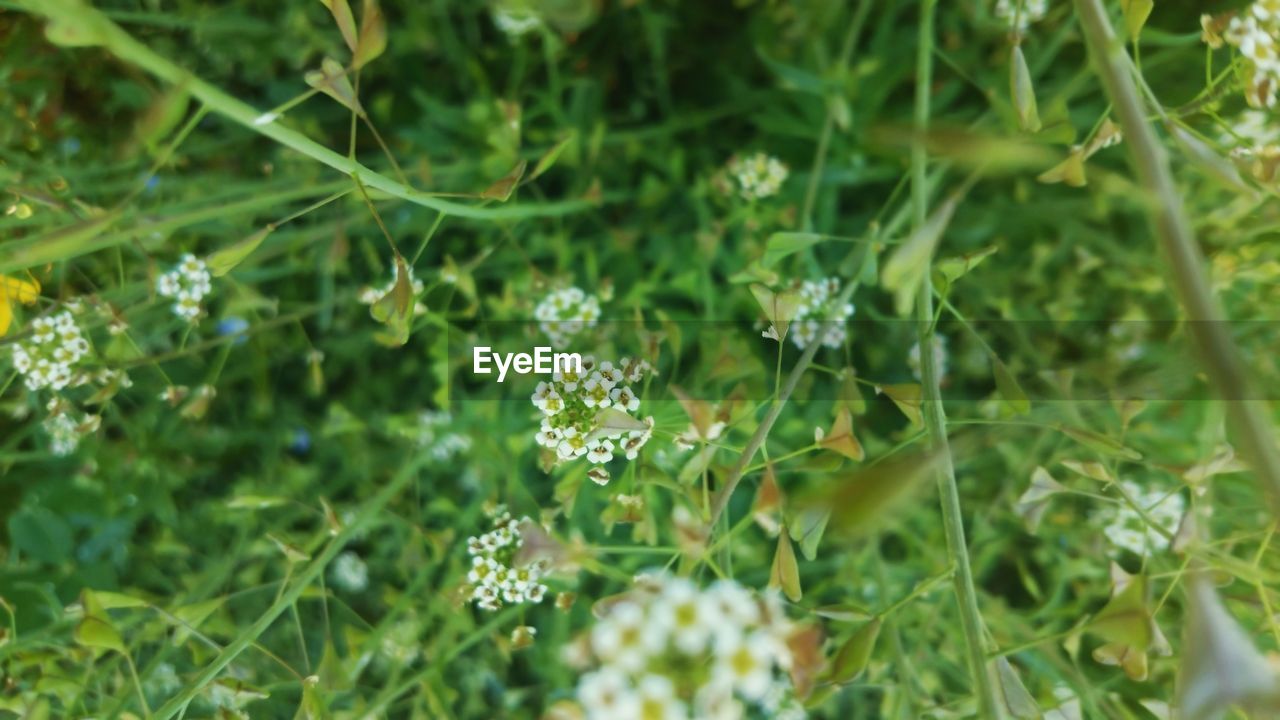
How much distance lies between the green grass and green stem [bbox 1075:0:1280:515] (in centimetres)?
19

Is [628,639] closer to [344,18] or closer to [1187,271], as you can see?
[1187,271]

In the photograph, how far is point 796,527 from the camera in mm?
764

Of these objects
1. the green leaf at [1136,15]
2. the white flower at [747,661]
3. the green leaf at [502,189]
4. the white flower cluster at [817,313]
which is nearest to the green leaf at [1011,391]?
the white flower cluster at [817,313]

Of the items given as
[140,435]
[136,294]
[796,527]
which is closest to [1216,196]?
[796,527]

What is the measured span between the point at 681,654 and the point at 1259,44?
0.77m

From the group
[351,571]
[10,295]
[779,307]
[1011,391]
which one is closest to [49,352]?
[10,295]

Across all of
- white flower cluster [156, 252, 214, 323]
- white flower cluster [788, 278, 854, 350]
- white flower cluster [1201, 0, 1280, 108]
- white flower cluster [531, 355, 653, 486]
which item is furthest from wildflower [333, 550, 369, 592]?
white flower cluster [1201, 0, 1280, 108]

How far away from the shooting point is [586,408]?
89cm

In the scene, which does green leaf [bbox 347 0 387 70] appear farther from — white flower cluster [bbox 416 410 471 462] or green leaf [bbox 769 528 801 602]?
white flower cluster [bbox 416 410 471 462]

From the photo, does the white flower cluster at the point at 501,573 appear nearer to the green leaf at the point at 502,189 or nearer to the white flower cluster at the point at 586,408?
the white flower cluster at the point at 586,408

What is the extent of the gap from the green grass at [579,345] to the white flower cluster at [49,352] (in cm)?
2

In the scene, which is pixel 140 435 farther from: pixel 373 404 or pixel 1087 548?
pixel 1087 548

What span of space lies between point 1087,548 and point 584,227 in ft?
3.48

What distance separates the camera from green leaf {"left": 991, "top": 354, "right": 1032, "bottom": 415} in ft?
2.63
